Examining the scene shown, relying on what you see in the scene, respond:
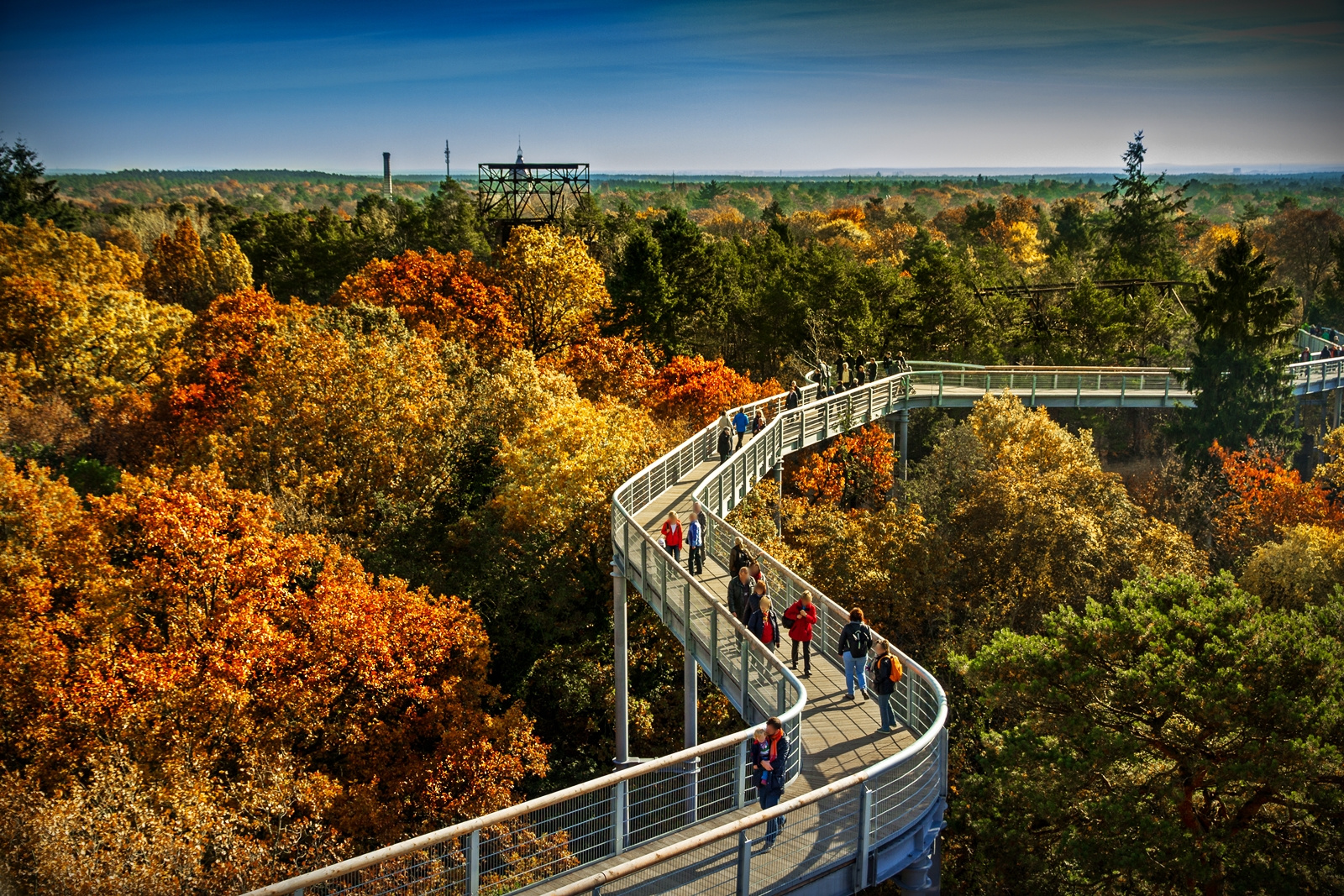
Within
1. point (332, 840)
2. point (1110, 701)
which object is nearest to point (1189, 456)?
point (1110, 701)

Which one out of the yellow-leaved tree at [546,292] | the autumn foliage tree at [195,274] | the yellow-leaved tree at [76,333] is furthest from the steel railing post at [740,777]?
the autumn foliage tree at [195,274]

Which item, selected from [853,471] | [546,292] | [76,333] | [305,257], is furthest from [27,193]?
[853,471]

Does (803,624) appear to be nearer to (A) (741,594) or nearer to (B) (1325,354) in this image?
(A) (741,594)

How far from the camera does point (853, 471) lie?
40406mm

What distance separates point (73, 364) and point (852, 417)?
32426 millimetres

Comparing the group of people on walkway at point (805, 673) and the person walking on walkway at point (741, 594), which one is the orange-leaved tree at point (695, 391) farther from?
the group of people on walkway at point (805, 673)

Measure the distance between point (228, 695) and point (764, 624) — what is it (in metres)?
10.3

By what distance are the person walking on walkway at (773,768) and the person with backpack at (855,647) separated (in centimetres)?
291

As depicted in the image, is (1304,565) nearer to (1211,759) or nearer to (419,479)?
(1211,759)

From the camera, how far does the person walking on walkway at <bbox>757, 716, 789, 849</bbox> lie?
11.5m

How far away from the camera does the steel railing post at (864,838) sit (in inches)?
438

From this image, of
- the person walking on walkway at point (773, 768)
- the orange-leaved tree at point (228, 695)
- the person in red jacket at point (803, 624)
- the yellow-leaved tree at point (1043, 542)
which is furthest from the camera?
the yellow-leaved tree at point (1043, 542)

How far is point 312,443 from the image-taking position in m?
30.5

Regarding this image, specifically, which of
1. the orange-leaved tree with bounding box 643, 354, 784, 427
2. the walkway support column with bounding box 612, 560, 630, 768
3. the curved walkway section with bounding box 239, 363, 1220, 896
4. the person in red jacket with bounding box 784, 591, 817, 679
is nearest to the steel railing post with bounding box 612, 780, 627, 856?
→ the curved walkway section with bounding box 239, 363, 1220, 896
